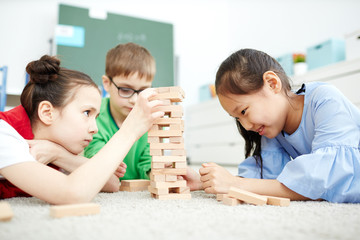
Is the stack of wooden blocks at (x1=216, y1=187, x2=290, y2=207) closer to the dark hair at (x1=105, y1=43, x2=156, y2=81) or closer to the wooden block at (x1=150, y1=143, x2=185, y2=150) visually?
the wooden block at (x1=150, y1=143, x2=185, y2=150)

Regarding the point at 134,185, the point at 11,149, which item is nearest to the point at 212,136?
the point at 134,185

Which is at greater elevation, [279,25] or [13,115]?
[279,25]

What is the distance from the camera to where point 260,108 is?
43.3 inches

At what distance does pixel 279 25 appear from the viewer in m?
3.81

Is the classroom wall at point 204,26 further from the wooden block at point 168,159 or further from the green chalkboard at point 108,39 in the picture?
the wooden block at point 168,159

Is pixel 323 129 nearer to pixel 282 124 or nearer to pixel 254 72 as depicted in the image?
pixel 282 124

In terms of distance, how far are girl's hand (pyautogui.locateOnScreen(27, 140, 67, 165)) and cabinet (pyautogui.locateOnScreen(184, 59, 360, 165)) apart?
2.05m

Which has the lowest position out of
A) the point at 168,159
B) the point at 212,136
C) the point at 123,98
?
the point at 212,136

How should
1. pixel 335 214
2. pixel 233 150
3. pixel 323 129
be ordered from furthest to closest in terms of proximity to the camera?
1. pixel 233 150
2. pixel 323 129
3. pixel 335 214

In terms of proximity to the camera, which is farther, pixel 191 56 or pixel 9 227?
pixel 191 56

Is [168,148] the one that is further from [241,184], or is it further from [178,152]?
[241,184]

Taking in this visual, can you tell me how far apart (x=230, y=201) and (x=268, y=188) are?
0.18 meters

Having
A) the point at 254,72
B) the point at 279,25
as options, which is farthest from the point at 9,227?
the point at 279,25

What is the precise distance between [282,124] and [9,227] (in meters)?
0.96
